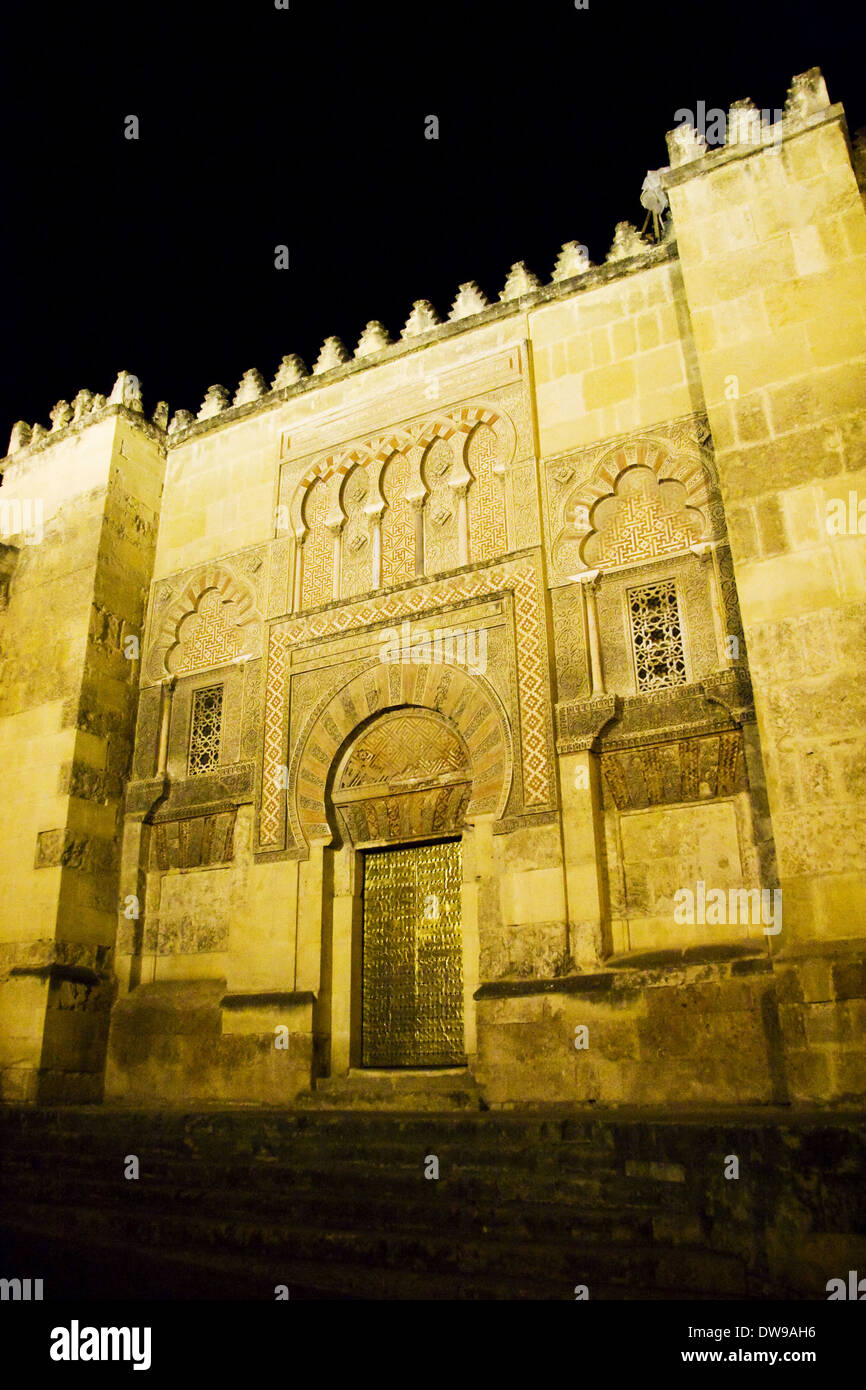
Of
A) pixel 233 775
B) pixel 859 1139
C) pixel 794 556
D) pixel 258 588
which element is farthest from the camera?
pixel 258 588

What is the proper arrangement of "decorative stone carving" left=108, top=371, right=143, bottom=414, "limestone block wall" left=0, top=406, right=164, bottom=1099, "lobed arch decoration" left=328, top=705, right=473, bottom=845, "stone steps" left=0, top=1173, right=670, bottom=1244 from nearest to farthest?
"stone steps" left=0, top=1173, right=670, bottom=1244, "lobed arch decoration" left=328, top=705, right=473, bottom=845, "limestone block wall" left=0, top=406, right=164, bottom=1099, "decorative stone carving" left=108, top=371, right=143, bottom=414

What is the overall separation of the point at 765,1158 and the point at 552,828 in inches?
98.1

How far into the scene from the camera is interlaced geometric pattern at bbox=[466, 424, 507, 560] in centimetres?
725

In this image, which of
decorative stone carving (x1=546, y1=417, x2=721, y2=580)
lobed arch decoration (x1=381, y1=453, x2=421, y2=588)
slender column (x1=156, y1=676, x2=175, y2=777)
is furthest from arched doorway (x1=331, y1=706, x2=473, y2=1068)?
slender column (x1=156, y1=676, x2=175, y2=777)

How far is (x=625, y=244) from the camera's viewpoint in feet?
24.4

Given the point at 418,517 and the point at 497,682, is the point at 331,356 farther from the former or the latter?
the point at 497,682

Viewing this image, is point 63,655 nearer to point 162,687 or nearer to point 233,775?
point 162,687

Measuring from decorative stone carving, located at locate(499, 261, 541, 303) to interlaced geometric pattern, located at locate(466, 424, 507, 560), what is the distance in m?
1.14

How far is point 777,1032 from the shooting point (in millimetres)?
5184

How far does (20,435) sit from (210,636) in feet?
10.7

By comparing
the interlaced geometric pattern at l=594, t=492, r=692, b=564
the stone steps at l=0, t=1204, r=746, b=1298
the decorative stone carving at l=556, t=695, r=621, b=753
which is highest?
the interlaced geometric pattern at l=594, t=492, r=692, b=564

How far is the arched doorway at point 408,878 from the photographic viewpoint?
651 cm

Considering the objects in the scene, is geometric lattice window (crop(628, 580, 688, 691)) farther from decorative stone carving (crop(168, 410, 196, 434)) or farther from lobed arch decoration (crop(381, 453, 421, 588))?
decorative stone carving (crop(168, 410, 196, 434))

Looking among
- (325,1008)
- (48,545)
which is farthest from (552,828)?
(48,545)
